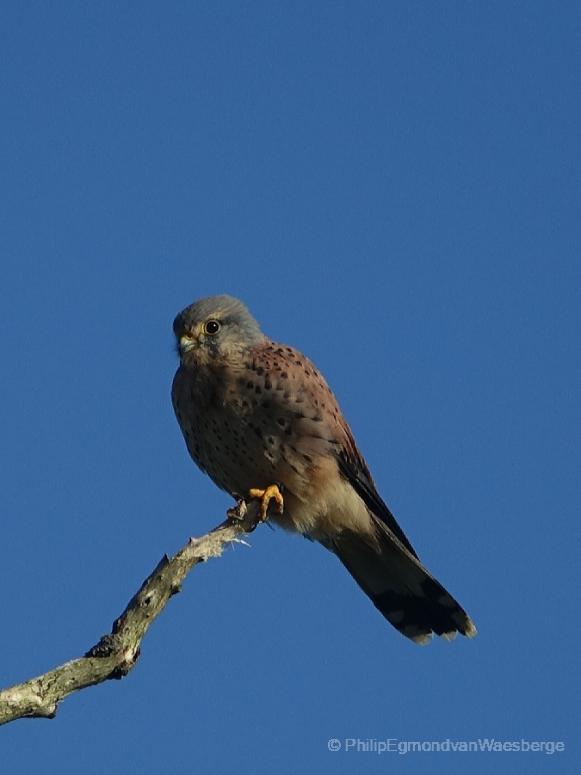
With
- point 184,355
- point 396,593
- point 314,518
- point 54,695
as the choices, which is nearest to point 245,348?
point 184,355

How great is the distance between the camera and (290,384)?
523 centimetres

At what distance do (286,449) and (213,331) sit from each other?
62 cm

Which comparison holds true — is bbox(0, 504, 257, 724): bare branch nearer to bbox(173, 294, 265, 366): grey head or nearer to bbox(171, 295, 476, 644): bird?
bbox(171, 295, 476, 644): bird

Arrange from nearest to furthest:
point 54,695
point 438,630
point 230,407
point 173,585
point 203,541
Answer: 1. point 54,695
2. point 173,585
3. point 203,541
4. point 230,407
5. point 438,630

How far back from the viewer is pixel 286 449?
17.0ft

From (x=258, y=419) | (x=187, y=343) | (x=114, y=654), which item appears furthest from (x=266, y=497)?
(x=114, y=654)

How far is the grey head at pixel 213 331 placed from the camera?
5.33 m

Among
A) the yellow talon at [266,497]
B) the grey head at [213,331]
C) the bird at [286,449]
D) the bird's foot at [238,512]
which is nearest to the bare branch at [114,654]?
the bird's foot at [238,512]

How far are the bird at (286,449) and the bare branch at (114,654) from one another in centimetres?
138

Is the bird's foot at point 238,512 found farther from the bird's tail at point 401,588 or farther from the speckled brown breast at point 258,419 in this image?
the bird's tail at point 401,588

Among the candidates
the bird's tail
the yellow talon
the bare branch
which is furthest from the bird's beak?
the bare branch

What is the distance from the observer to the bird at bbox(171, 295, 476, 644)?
204 inches

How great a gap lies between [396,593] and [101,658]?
2.62 meters

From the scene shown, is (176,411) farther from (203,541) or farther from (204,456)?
(203,541)
